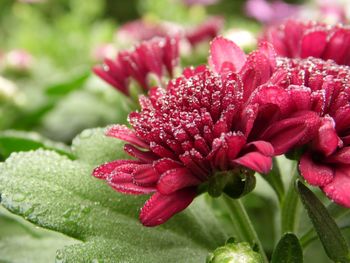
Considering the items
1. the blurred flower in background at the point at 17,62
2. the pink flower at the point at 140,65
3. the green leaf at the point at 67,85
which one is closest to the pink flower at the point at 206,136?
the pink flower at the point at 140,65

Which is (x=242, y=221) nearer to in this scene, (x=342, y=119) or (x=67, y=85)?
(x=342, y=119)

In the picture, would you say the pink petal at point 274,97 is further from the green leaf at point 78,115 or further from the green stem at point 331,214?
the green leaf at point 78,115

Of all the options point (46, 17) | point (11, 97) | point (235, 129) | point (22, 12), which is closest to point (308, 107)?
A: point (235, 129)

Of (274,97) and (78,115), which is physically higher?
(274,97)

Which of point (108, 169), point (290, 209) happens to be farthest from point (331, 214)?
point (108, 169)

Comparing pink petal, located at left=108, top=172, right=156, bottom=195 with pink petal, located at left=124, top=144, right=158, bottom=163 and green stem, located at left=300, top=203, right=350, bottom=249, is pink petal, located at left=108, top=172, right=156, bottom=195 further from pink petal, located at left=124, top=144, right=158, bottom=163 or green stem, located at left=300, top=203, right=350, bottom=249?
green stem, located at left=300, top=203, right=350, bottom=249
